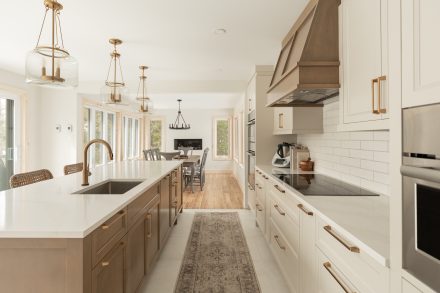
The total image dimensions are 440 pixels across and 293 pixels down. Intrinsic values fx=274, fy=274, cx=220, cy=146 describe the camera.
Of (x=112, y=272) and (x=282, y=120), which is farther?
(x=282, y=120)

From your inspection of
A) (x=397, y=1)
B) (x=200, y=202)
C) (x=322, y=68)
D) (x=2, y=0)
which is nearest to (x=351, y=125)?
(x=322, y=68)

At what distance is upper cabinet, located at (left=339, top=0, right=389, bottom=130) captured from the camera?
134cm

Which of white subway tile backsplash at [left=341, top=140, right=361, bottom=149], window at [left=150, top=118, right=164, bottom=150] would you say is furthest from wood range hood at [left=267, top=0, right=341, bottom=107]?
window at [left=150, top=118, right=164, bottom=150]

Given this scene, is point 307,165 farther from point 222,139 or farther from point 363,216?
point 222,139

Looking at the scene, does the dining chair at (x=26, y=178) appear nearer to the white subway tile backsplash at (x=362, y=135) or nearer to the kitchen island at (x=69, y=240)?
the kitchen island at (x=69, y=240)

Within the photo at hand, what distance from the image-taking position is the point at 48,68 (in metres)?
1.90

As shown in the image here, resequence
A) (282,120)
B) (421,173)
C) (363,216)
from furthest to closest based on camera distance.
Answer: (282,120), (363,216), (421,173)

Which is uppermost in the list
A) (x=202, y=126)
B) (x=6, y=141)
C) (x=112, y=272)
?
(x=202, y=126)

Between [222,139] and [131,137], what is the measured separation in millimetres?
3233

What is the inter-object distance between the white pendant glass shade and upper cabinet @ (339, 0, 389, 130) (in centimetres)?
190

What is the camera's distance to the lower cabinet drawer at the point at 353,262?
3.21ft

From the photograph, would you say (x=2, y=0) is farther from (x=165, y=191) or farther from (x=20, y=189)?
(x=165, y=191)

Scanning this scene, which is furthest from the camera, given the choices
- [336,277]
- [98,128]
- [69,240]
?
[98,128]

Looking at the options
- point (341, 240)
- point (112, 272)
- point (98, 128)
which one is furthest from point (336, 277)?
point (98, 128)
